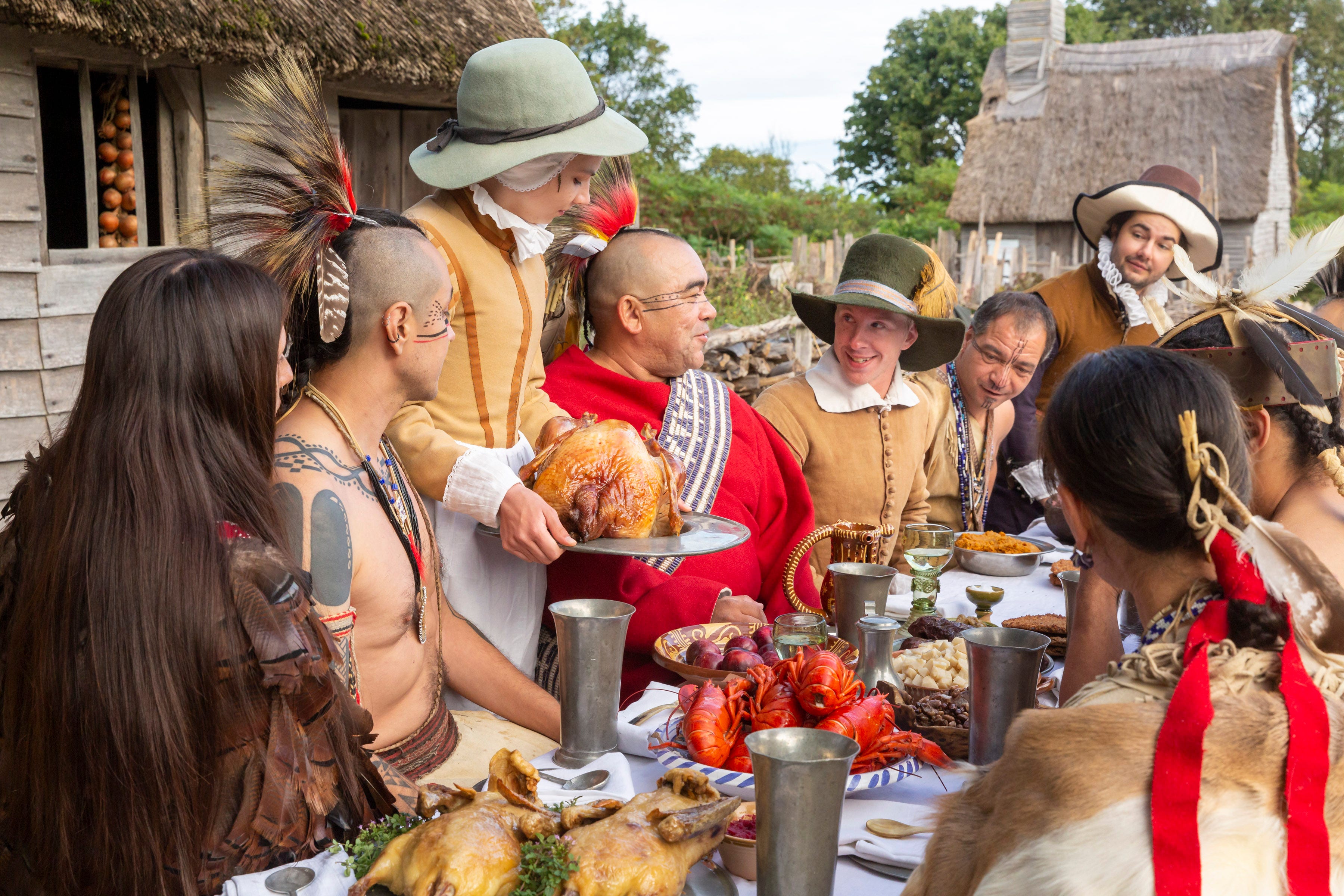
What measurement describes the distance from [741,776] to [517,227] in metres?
1.85

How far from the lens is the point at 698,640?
8.26 ft

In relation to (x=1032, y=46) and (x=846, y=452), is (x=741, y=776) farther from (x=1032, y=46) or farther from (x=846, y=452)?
(x=1032, y=46)

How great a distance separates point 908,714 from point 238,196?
1887 millimetres

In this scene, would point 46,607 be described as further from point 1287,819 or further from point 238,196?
point 1287,819

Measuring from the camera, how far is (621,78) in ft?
81.6

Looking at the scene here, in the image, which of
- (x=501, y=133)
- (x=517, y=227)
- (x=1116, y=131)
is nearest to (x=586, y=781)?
(x=517, y=227)

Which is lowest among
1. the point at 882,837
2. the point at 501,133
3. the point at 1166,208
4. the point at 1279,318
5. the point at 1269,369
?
the point at 882,837

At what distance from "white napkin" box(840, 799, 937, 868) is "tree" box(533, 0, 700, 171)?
22.7 m

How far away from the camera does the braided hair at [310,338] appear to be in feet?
Result: 7.69

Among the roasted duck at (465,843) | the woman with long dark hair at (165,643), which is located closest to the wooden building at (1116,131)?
the woman with long dark hair at (165,643)

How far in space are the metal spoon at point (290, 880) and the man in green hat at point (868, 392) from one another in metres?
2.81

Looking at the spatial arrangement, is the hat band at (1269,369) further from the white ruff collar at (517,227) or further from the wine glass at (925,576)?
the white ruff collar at (517,227)

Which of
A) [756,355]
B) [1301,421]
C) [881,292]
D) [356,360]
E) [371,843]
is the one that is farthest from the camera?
[756,355]

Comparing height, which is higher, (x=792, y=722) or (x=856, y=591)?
(x=856, y=591)
